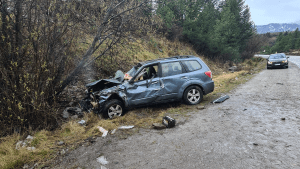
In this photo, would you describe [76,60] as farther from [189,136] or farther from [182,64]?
[189,136]

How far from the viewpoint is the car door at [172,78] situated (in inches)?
230

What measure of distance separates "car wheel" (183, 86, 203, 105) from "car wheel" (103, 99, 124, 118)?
228 centimetres

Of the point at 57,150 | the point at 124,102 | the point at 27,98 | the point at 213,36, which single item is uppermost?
the point at 213,36

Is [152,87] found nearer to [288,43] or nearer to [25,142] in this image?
[25,142]

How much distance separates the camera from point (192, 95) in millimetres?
6238

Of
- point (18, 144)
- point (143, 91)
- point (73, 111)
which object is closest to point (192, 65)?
point (143, 91)

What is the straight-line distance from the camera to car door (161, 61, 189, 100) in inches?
230

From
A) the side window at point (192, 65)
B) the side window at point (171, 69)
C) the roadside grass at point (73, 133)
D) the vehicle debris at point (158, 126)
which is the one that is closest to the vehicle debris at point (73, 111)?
the roadside grass at point (73, 133)

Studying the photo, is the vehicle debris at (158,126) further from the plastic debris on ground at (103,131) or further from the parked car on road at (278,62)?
the parked car on road at (278,62)

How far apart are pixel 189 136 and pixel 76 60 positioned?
18.6 feet

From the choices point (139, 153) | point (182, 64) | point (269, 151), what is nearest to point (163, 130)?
point (139, 153)

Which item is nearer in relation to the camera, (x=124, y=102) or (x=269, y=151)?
(x=269, y=151)

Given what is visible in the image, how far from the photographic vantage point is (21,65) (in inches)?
174

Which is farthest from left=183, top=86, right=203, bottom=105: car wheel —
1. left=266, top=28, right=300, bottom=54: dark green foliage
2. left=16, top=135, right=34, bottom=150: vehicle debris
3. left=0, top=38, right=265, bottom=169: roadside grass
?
left=266, top=28, right=300, bottom=54: dark green foliage
